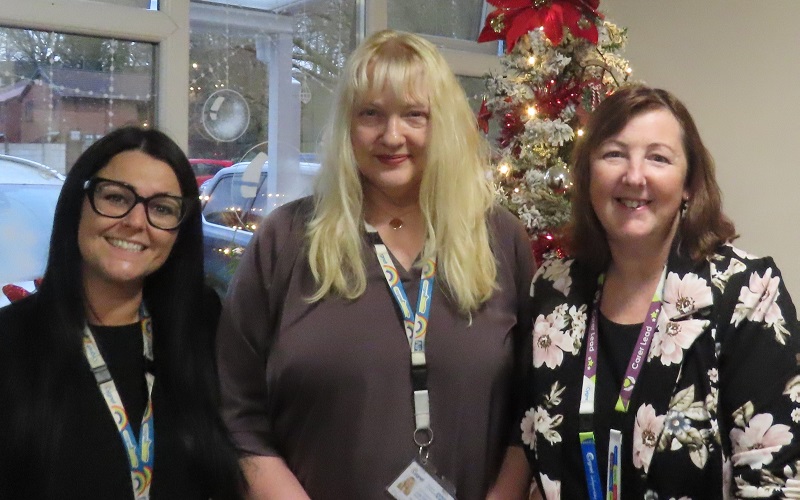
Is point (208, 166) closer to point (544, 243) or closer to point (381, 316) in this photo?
point (544, 243)

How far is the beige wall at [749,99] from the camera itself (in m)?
2.94

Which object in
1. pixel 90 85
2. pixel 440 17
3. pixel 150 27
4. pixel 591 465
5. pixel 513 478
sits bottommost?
pixel 513 478

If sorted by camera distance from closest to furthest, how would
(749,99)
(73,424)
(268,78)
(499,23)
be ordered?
(73,424) → (499,23) → (749,99) → (268,78)

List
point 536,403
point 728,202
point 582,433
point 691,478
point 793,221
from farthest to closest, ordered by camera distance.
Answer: point 728,202
point 793,221
point 536,403
point 582,433
point 691,478

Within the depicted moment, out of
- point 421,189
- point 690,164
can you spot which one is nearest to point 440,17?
point 421,189

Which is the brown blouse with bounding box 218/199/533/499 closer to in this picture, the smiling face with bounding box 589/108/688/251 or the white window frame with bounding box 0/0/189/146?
the smiling face with bounding box 589/108/688/251

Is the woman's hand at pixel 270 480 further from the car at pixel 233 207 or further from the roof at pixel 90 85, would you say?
the roof at pixel 90 85

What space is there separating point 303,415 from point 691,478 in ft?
2.83

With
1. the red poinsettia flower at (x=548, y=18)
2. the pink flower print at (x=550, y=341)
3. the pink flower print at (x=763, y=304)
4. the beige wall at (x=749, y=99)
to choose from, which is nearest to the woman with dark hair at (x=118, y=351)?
the pink flower print at (x=550, y=341)

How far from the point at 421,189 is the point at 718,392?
816mm

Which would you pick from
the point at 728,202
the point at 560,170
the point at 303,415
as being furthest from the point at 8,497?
the point at 728,202

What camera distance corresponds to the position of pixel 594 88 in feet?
8.36

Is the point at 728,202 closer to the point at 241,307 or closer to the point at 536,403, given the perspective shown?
the point at 536,403

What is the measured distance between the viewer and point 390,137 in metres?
1.81
